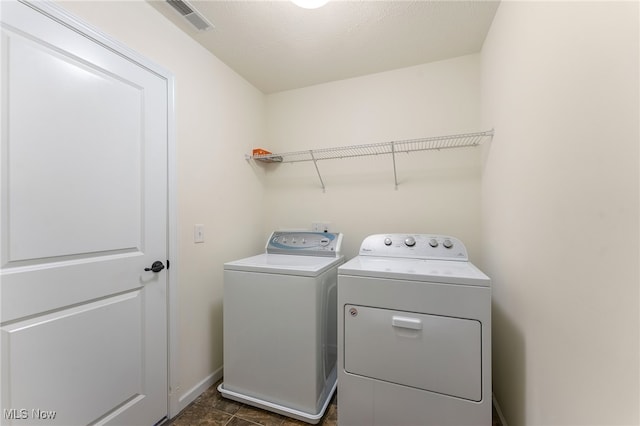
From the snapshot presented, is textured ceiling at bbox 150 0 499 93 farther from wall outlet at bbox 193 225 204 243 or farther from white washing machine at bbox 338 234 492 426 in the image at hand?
white washing machine at bbox 338 234 492 426

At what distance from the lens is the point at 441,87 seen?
2.00 m

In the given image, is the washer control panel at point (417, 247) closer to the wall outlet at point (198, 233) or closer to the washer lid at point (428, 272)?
the washer lid at point (428, 272)

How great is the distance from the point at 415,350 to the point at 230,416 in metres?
1.25

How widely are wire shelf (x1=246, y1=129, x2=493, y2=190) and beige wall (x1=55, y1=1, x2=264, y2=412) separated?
1.22 feet

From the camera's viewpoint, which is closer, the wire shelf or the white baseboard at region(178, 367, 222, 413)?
the white baseboard at region(178, 367, 222, 413)

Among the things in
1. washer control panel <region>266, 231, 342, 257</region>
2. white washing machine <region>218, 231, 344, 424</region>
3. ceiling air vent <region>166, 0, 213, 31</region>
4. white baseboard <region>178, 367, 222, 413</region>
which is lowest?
white baseboard <region>178, 367, 222, 413</region>

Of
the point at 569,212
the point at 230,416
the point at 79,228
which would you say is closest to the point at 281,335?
the point at 230,416

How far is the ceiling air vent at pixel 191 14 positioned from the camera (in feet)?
4.72

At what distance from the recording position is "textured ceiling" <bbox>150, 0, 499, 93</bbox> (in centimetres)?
148

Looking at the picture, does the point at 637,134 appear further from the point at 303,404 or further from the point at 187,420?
the point at 187,420

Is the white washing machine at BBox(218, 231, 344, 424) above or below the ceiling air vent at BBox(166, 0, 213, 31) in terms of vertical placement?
below

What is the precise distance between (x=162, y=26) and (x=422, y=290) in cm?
214

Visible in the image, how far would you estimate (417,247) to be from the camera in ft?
5.68

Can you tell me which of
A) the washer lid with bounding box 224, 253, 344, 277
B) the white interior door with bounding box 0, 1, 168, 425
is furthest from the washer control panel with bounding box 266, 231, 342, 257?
the white interior door with bounding box 0, 1, 168, 425
